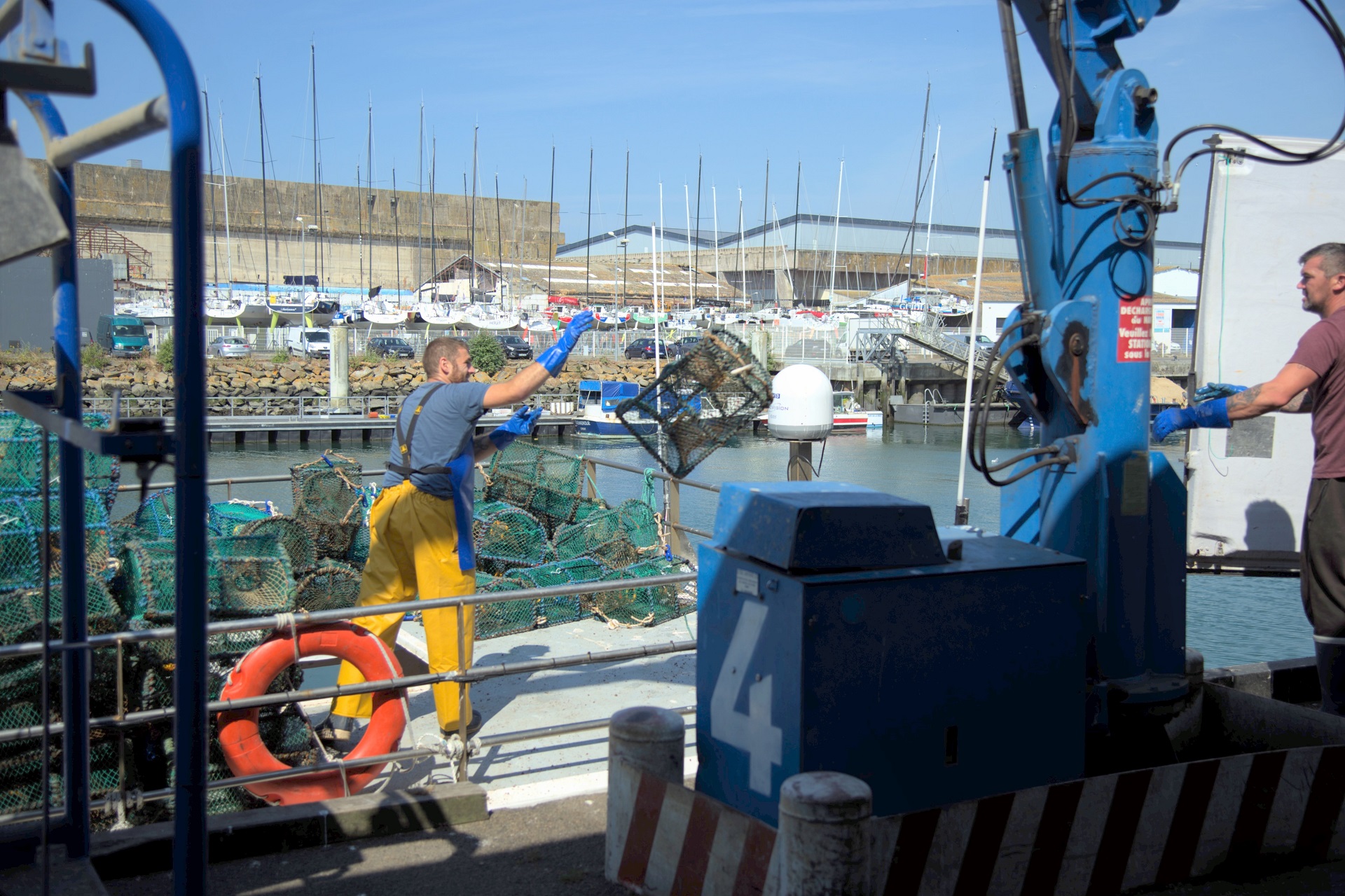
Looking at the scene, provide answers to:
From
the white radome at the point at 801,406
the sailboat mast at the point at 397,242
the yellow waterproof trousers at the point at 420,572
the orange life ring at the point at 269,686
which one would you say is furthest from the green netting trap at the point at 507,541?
the sailboat mast at the point at 397,242

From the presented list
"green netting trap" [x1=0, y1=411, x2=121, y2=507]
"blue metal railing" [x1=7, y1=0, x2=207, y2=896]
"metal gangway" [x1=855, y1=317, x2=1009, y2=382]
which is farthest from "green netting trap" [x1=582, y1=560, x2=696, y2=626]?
"metal gangway" [x1=855, y1=317, x2=1009, y2=382]

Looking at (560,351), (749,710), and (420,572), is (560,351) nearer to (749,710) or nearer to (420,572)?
(420,572)

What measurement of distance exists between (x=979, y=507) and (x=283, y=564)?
1808 cm

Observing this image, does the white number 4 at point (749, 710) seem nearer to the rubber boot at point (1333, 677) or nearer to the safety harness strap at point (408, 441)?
the safety harness strap at point (408, 441)

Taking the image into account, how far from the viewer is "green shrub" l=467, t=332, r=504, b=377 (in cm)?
4128

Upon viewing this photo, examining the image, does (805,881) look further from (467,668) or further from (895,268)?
(895,268)

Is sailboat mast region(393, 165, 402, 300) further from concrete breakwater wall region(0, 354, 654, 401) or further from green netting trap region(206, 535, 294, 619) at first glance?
green netting trap region(206, 535, 294, 619)

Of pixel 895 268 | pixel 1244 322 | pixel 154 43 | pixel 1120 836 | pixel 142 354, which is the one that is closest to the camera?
pixel 154 43

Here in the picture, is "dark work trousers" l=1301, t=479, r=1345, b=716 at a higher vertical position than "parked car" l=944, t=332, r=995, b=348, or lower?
lower

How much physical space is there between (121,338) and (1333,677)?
43.9 meters

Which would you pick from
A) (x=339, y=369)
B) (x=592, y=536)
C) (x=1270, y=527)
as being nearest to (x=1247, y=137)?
(x=1270, y=527)

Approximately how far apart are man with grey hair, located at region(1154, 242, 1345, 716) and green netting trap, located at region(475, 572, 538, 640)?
439 cm

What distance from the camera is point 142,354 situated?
40.4m

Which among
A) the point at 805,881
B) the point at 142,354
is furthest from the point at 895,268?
the point at 805,881
